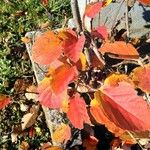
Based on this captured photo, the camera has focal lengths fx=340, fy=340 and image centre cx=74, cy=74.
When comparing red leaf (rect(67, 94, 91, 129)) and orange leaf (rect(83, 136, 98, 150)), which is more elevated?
red leaf (rect(67, 94, 91, 129))

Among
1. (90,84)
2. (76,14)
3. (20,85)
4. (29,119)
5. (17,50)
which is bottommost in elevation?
(29,119)

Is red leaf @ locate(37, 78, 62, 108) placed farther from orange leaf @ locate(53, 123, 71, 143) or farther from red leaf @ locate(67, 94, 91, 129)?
orange leaf @ locate(53, 123, 71, 143)

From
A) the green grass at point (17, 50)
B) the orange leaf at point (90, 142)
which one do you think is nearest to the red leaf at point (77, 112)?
the orange leaf at point (90, 142)

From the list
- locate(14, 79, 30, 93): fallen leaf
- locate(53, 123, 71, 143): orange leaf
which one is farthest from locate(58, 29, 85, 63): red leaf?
locate(14, 79, 30, 93): fallen leaf

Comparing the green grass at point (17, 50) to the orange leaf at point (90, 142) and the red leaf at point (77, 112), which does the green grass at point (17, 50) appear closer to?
the orange leaf at point (90, 142)

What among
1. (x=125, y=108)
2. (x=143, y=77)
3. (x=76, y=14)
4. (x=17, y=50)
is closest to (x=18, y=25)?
(x=17, y=50)

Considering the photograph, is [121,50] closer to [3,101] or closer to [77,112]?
[77,112]

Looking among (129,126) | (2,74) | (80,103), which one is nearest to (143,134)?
(80,103)
